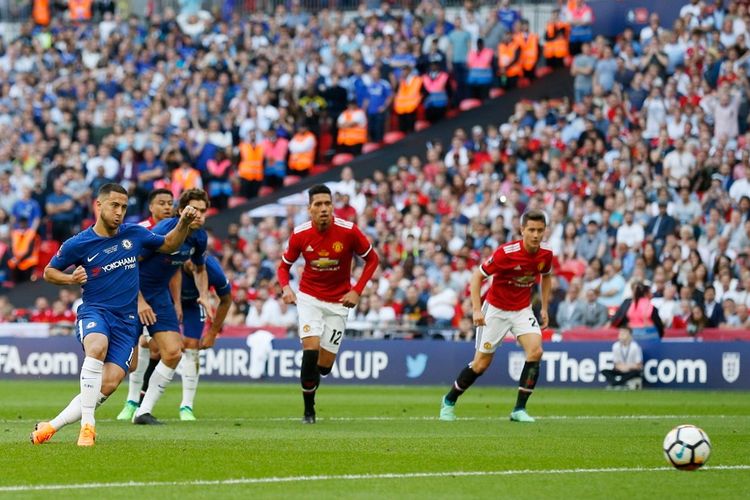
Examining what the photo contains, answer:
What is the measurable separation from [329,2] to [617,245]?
57.0 ft

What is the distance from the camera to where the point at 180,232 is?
13.6 meters

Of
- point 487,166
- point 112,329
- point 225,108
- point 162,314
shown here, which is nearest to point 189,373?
point 162,314

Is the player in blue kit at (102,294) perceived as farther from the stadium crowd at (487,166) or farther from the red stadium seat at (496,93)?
the red stadium seat at (496,93)

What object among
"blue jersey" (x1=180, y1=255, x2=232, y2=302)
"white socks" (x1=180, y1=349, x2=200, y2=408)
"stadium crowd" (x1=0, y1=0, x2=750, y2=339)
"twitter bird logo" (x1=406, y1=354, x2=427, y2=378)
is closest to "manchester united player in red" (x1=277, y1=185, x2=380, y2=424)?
"blue jersey" (x1=180, y1=255, x2=232, y2=302)

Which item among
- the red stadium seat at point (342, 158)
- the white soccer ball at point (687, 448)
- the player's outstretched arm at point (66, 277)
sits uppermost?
the red stadium seat at point (342, 158)

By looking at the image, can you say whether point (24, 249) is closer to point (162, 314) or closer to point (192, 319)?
point (192, 319)

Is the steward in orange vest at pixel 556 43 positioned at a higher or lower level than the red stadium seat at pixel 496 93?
higher

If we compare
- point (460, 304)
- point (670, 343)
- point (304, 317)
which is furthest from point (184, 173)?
point (304, 317)

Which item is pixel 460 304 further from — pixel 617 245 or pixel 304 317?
pixel 304 317

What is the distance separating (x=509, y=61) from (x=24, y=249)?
12.4 m

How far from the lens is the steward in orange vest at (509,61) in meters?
34.5

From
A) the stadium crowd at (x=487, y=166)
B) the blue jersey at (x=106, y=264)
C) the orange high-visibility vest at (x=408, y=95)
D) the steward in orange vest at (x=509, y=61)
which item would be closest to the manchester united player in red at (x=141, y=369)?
the blue jersey at (x=106, y=264)

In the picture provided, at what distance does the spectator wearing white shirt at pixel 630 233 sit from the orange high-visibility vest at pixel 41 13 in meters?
23.2

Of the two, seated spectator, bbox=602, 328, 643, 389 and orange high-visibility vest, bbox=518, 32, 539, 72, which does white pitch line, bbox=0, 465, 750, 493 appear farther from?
orange high-visibility vest, bbox=518, 32, 539, 72
